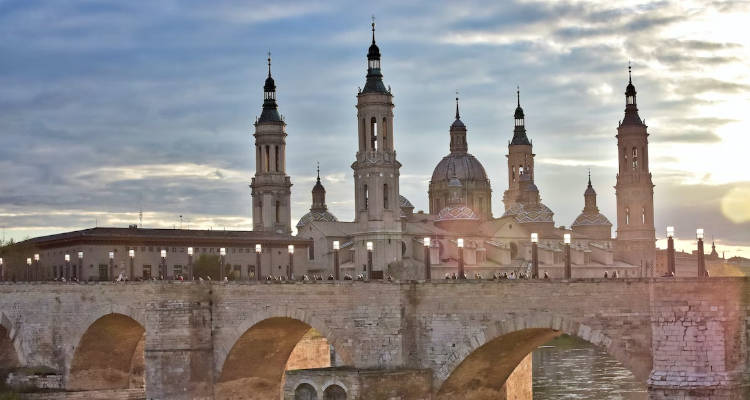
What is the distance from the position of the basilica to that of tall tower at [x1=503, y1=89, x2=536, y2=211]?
752cm

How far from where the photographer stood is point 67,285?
57.1 meters

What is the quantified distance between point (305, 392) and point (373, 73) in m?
65.2

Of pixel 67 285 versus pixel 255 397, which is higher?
pixel 67 285

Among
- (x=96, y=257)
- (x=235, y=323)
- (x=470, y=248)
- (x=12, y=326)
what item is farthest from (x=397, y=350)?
(x=470, y=248)

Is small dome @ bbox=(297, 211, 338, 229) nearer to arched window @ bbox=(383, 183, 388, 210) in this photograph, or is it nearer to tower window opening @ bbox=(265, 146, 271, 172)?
tower window opening @ bbox=(265, 146, 271, 172)

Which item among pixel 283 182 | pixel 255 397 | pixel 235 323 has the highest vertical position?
pixel 283 182

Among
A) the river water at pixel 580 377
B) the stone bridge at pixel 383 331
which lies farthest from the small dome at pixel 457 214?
the stone bridge at pixel 383 331

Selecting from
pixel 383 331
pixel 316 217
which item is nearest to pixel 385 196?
pixel 316 217

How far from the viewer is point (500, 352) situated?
139 feet

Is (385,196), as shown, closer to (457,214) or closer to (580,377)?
(457,214)

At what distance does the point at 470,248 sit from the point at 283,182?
68.8ft

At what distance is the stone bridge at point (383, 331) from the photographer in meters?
34.9

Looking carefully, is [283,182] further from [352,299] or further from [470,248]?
[352,299]

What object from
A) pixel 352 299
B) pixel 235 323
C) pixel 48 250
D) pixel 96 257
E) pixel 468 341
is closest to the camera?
→ pixel 468 341
